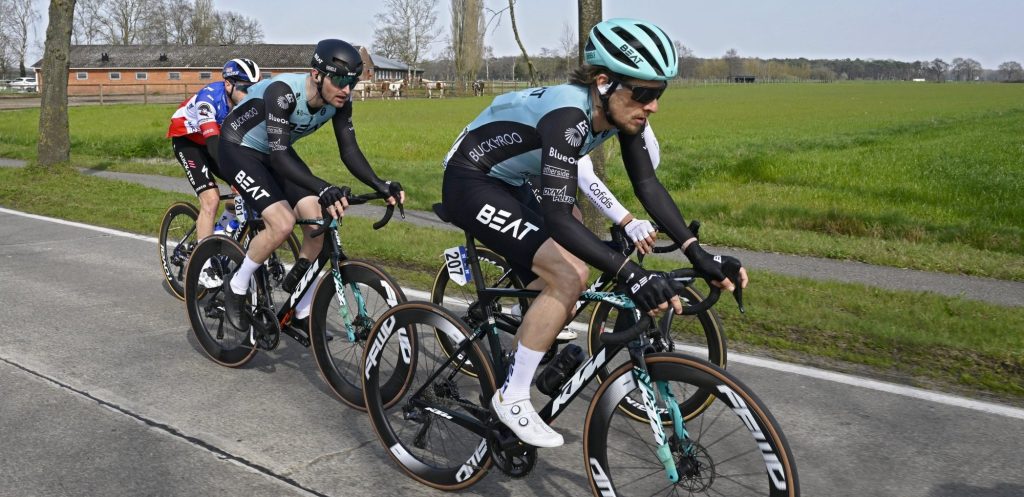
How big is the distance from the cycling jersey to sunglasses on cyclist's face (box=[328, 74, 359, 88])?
3.94 ft

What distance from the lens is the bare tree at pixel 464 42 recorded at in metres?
86.2

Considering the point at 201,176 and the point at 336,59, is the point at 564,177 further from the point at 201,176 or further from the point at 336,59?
the point at 201,176

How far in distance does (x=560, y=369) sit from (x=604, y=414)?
36cm

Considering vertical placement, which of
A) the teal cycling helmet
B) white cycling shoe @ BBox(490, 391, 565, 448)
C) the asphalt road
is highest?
the teal cycling helmet

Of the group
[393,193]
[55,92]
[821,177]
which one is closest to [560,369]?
[393,193]

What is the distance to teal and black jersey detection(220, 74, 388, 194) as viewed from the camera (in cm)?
536

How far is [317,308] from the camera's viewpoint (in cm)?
524

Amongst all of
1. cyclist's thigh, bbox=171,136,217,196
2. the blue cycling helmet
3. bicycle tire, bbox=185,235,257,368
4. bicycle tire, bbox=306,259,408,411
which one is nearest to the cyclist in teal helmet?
bicycle tire, bbox=306,259,408,411

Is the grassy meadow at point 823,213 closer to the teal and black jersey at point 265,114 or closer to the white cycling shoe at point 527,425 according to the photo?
the teal and black jersey at point 265,114

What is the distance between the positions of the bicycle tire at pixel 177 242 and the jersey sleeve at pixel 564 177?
5139mm

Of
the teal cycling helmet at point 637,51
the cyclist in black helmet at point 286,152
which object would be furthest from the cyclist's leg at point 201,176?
the teal cycling helmet at point 637,51

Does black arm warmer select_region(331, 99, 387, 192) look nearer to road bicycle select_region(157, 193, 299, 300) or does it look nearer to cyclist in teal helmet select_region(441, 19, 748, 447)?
cyclist in teal helmet select_region(441, 19, 748, 447)

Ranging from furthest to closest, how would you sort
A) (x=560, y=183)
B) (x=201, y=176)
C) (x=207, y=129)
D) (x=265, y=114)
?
(x=201, y=176) → (x=207, y=129) → (x=265, y=114) → (x=560, y=183)

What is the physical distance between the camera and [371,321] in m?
5.19
